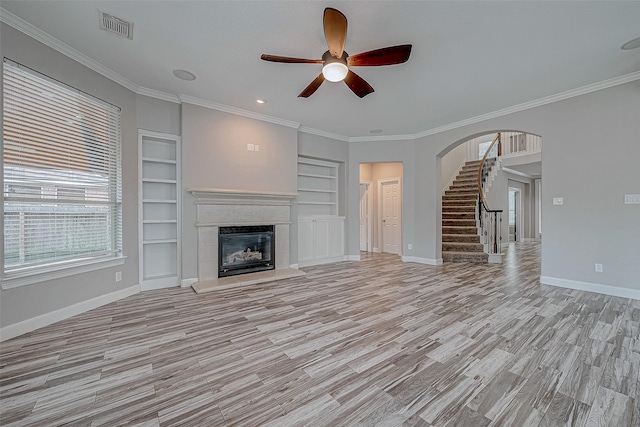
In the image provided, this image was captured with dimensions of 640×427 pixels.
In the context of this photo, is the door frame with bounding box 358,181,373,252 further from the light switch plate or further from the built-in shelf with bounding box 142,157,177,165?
the built-in shelf with bounding box 142,157,177,165

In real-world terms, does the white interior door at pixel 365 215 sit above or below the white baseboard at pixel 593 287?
above

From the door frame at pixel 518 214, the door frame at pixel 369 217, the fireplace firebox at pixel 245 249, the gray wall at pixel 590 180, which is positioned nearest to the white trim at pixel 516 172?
the door frame at pixel 518 214

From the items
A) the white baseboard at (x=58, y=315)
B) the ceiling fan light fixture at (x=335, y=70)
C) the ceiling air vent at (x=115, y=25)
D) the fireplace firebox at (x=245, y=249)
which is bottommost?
the white baseboard at (x=58, y=315)

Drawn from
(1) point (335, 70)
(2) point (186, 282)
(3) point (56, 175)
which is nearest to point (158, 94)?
(3) point (56, 175)

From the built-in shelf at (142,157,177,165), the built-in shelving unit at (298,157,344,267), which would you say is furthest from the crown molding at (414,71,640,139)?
the built-in shelf at (142,157,177,165)

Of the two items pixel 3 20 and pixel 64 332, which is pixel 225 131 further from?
pixel 64 332

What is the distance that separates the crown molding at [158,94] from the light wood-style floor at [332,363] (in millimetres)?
2990

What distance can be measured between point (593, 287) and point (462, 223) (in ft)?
10.7

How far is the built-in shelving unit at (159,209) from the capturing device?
398 cm

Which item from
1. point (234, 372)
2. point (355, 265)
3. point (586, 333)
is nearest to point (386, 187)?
point (355, 265)

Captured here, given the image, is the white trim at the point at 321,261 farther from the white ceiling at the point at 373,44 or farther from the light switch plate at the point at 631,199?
the light switch plate at the point at 631,199

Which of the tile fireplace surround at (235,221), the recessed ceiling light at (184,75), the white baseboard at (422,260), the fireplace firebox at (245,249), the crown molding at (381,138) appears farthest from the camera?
the crown molding at (381,138)

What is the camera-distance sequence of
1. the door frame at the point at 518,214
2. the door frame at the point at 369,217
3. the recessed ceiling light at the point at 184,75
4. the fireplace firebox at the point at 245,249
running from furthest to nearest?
1. the door frame at the point at 518,214
2. the door frame at the point at 369,217
3. the fireplace firebox at the point at 245,249
4. the recessed ceiling light at the point at 184,75

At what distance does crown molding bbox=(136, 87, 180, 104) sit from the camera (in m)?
3.89
